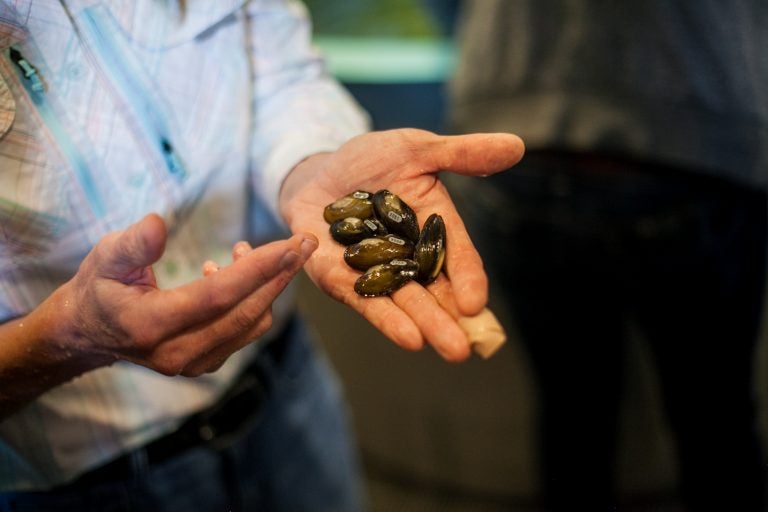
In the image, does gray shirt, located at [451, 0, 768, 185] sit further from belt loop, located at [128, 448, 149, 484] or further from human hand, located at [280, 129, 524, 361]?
belt loop, located at [128, 448, 149, 484]

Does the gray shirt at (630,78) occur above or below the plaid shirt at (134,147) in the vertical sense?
below

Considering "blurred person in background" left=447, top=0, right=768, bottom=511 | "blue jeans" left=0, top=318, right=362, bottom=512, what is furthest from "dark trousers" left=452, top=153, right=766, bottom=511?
"blue jeans" left=0, top=318, right=362, bottom=512

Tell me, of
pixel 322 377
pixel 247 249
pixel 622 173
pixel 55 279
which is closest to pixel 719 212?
pixel 622 173

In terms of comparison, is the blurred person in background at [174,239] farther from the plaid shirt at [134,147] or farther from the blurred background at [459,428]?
the blurred background at [459,428]

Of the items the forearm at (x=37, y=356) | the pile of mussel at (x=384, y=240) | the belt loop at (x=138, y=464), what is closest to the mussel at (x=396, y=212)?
the pile of mussel at (x=384, y=240)

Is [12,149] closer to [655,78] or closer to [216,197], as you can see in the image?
[216,197]

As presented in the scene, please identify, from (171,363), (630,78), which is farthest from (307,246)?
(630,78)
